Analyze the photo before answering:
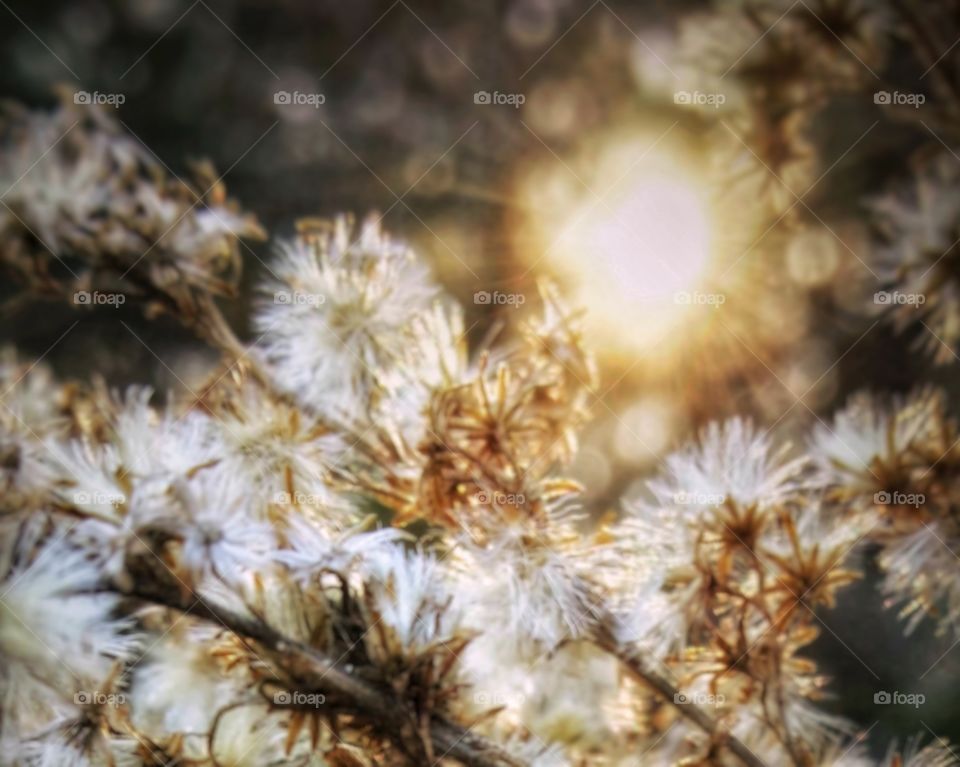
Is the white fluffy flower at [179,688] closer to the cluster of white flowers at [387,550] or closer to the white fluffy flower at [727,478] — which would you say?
the cluster of white flowers at [387,550]

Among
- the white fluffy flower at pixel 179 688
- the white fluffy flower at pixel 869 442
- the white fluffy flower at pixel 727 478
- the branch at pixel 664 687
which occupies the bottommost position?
the white fluffy flower at pixel 179 688

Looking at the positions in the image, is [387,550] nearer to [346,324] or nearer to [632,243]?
[346,324]

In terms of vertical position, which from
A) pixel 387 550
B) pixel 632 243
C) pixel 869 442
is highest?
pixel 632 243

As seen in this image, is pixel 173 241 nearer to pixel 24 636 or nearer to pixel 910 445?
pixel 24 636

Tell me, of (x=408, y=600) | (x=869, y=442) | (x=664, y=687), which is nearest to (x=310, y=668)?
(x=408, y=600)

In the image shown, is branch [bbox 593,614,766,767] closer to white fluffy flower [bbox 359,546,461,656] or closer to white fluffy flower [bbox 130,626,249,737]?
white fluffy flower [bbox 359,546,461,656]

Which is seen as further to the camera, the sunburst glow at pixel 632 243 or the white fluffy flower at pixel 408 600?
the sunburst glow at pixel 632 243

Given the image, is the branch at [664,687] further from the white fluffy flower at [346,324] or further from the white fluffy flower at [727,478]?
the white fluffy flower at [346,324]

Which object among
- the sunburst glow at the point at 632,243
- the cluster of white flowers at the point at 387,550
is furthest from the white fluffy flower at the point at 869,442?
the sunburst glow at the point at 632,243

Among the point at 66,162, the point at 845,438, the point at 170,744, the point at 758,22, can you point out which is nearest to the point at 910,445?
the point at 845,438

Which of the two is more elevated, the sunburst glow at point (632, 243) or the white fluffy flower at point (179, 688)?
the sunburst glow at point (632, 243)

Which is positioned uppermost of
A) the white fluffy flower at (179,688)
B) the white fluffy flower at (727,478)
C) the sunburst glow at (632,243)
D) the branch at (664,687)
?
the sunburst glow at (632,243)

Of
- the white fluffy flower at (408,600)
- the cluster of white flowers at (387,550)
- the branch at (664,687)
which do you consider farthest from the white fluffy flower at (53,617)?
A: the branch at (664,687)
